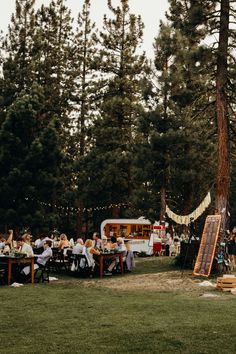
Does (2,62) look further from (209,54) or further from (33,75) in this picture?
(209,54)

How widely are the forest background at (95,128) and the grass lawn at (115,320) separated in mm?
14562

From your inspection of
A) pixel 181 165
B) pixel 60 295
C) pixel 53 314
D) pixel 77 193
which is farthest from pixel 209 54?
pixel 77 193

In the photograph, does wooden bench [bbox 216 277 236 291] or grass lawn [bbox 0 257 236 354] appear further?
wooden bench [bbox 216 277 236 291]

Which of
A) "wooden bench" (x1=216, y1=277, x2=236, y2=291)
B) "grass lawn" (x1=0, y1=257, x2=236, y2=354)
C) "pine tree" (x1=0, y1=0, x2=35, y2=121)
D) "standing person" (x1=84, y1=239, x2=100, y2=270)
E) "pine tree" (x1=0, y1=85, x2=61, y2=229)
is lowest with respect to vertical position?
"grass lawn" (x1=0, y1=257, x2=236, y2=354)

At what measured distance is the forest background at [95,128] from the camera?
103 feet

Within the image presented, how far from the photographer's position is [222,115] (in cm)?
1773

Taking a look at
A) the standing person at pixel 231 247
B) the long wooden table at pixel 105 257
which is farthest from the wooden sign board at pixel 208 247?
the long wooden table at pixel 105 257

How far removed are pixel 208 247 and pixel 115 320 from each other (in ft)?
28.8

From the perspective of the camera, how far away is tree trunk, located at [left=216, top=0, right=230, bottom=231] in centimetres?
1739

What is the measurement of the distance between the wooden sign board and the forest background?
834 cm

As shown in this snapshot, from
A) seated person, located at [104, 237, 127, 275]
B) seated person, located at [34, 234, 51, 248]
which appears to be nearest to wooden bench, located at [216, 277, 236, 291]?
seated person, located at [104, 237, 127, 275]

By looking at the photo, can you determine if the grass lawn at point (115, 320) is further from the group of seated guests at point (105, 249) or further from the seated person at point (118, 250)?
the seated person at point (118, 250)

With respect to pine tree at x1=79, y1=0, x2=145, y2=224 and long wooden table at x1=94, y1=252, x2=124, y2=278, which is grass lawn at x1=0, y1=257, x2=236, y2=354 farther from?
pine tree at x1=79, y1=0, x2=145, y2=224

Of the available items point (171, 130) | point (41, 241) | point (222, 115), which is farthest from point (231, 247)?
point (171, 130)
